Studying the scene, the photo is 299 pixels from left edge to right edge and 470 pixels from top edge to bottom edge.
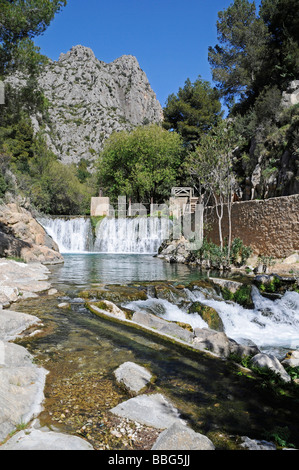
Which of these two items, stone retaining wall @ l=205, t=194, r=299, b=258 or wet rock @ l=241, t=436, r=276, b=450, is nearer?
wet rock @ l=241, t=436, r=276, b=450

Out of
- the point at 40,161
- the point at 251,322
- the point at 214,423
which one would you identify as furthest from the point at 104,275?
the point at 40,161

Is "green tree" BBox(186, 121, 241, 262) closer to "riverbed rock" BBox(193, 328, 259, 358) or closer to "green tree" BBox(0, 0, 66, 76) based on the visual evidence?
"green tree" BBox(0, 0, 66, 76)

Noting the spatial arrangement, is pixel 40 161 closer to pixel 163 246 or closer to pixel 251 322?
pixel 163 246

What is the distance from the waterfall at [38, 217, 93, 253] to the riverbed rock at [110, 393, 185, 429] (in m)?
23.5

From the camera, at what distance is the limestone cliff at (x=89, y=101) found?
74.4 meters

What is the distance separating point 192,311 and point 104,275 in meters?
5.85

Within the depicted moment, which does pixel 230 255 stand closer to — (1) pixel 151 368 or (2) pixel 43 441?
(1) pixel 151 368

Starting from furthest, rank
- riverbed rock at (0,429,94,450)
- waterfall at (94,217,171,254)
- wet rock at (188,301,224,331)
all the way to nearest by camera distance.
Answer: waterfall at (94,217,171,254) → wet rock at (188,301,224,331) → riverbed rock at (0,429,94,450)

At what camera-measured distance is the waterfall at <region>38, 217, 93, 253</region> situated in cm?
2628

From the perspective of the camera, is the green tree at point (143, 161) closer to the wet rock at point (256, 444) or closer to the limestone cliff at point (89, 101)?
the wet rock at point (256, 444)

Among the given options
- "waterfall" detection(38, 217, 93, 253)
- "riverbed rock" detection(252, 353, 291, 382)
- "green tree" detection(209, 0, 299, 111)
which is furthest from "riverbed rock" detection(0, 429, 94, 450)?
"green tree" detection(209, 0, 299, 111)

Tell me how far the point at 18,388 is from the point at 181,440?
5.63 feet

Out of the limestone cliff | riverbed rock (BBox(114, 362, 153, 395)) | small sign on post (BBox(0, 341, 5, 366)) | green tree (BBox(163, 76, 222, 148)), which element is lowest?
riverbed rock (BBox(114, 362, 153, 395))

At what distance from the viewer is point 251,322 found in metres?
8.23
